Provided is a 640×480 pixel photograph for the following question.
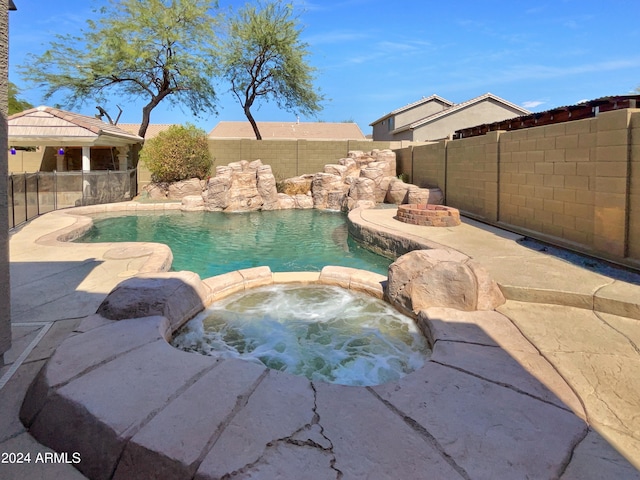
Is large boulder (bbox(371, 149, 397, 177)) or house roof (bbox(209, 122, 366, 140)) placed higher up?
house roof (bbox(209, 122, 366, 140))

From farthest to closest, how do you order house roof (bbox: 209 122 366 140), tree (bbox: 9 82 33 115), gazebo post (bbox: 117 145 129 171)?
1. house roof (bbox: 209 122 366 140)
2. tree (bbox: 9 82 33 115)
3. gazebo post (bbox: 117 145 129 171)

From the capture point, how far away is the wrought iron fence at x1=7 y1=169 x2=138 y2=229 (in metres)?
8.09

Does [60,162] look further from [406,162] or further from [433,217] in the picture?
[433,217]

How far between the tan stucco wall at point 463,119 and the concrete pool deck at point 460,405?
19.2 metres

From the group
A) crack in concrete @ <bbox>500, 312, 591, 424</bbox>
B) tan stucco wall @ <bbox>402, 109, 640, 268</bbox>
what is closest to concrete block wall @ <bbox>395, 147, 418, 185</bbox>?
tan stucco wall @ <bbox>402, 109, 640, 268</bbox>

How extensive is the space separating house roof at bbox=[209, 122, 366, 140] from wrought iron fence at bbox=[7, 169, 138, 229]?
1499 centimetres

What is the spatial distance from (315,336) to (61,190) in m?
11.0

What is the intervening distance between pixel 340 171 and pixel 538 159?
8.96 metres

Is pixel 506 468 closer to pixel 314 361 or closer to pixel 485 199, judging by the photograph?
pixel 314 361

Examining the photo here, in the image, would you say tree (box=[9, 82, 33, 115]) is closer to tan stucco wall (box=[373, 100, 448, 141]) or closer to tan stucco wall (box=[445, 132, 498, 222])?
tan stucco wall (box=[373, 100, 448, 141])

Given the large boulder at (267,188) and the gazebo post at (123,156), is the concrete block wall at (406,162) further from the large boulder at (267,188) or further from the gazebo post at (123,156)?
the gazebo post at (123,156)

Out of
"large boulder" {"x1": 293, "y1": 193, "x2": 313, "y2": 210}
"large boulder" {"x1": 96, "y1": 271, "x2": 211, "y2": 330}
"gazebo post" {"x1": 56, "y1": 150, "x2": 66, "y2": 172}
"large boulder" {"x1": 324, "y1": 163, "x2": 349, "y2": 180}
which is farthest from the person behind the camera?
"gazebo post" {"x1": 56, "y1": 150, "x2": 66, "y2": 172}

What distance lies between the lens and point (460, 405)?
1992mm

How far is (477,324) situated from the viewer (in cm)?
312
